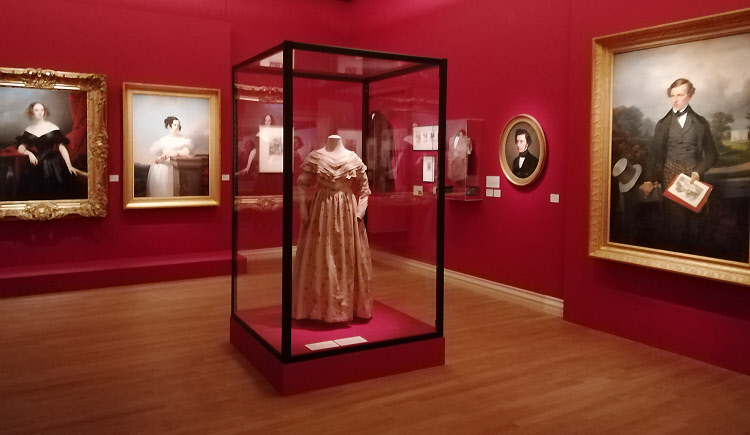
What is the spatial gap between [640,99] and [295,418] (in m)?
4.44

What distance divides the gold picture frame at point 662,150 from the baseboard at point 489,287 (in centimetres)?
116

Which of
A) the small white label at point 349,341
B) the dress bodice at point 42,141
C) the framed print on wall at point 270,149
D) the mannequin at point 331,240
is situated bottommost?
the small white label at point 349,341

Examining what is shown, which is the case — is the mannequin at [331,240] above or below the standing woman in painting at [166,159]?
below

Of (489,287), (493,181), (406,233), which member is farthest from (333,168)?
(489,287)

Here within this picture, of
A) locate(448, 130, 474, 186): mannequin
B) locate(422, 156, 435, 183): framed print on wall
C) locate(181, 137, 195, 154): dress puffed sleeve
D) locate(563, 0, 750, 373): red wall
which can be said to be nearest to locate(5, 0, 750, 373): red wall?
locate(563, 0, 750, 373): red wall

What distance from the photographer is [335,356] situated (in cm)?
507

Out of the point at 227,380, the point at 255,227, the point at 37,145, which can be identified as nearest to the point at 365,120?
the point at 255,227

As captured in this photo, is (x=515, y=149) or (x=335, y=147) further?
(x=515, y=149)

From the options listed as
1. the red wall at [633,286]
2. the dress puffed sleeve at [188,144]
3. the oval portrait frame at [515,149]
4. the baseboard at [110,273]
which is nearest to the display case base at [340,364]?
the red wall at [633,286]

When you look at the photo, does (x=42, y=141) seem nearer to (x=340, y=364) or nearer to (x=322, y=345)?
(x=322, y=345)

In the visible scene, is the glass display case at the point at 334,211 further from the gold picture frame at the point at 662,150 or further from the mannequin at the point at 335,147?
the gold picture frame at the point at 662,150

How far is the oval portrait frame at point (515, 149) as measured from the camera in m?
7.59

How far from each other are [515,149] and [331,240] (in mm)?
3388

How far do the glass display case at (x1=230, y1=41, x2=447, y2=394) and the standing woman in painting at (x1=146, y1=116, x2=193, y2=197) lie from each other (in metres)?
3.99
